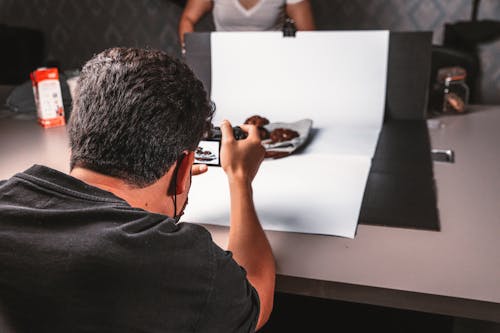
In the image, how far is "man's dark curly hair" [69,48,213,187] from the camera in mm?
641

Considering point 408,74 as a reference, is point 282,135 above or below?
below

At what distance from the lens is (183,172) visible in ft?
2.39

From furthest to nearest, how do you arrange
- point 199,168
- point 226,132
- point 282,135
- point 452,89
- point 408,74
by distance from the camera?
1. point 452,89
2. point 408,74
3. point 282,135
4. point 199,168
5. point 226,132

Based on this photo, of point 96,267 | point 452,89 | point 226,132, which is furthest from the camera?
point 452,89

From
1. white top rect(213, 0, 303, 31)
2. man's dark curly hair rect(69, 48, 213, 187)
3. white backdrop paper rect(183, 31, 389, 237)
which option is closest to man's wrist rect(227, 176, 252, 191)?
man's dark curly hair rect(69, 48, 213, 187)

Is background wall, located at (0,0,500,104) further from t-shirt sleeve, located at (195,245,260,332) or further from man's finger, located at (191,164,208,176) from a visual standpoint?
t-shirt sleeve, located at (195,245,260,332)

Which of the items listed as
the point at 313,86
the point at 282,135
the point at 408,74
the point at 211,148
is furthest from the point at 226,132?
the point at 408,74

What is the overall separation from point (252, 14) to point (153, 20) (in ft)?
5.92

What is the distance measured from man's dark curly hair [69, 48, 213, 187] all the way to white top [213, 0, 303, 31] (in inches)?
69.2

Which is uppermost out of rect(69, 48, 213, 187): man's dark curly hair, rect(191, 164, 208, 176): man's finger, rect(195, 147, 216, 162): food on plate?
rect(69, 48, 213, 187): man's dark curly hair

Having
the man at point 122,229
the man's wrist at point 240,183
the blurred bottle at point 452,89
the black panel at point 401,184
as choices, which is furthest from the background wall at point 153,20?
the man at point 122,229

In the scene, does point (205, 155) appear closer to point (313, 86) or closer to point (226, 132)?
point (226, 132)

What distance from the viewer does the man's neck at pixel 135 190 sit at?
0.66m

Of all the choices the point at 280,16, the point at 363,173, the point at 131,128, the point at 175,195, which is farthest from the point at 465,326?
the point at 280,16
